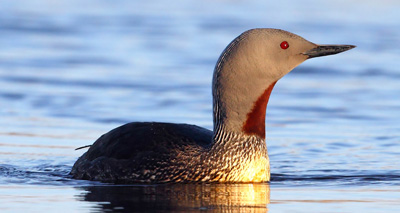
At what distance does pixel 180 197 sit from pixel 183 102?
5873 millimetres

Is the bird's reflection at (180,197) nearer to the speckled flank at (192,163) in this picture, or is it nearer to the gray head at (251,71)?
the speckled flank at (192,163)

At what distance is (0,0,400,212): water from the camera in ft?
29.8

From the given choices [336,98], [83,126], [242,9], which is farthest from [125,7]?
[83,126]

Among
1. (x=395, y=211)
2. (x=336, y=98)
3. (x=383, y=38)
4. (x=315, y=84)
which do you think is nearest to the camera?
(x=395, y=211)

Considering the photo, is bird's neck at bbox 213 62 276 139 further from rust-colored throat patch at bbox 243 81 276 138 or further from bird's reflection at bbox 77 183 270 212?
bird's reflection at bbox 77 183 270 212

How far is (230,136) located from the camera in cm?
977

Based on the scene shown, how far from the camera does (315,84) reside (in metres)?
16.4

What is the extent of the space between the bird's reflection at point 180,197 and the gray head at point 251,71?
2.06 ft

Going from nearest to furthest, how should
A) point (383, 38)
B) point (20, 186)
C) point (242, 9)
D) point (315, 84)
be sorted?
point (20, 186) → point (315, 84) → point (383, 38) → point (242, 9)

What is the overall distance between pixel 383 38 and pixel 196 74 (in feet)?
18.3

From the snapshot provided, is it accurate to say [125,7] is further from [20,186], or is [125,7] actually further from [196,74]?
[20,186]

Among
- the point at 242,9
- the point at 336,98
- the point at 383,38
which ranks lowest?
the point at 336,98

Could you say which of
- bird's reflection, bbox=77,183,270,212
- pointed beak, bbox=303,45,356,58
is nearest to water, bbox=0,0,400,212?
bird's reflection, bbox=77,183,270,212

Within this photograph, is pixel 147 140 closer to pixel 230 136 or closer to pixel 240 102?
pixel 230 136
